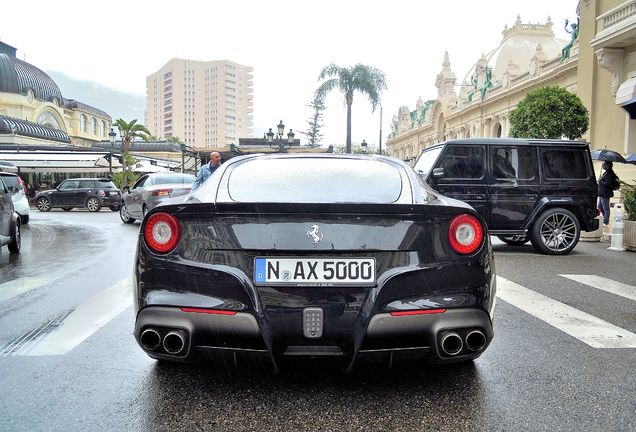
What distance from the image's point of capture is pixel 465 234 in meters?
2.90

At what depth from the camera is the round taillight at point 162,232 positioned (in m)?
2.85

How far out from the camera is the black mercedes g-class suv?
360 inches

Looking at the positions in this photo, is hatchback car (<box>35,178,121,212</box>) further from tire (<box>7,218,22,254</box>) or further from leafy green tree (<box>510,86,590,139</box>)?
leafy green tree (<box>510,86,590,139</box>)

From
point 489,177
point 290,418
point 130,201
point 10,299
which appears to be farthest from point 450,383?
point 130,201

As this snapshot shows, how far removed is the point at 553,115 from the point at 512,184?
35.2ft

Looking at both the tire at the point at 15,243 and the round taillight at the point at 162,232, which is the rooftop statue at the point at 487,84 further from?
the round taillight at the point at 162,232

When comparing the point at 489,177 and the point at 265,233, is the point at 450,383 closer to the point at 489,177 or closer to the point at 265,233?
the point at 265,233

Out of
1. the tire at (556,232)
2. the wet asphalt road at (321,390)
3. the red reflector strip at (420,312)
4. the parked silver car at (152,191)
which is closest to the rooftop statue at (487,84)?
the parked silver car at (152,191)

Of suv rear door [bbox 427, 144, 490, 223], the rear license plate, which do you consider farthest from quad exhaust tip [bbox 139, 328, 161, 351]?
suv rear door [bbox 427, 144, 490, 223]

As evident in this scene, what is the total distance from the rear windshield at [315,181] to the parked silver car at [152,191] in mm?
11265

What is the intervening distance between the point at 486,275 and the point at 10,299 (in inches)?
195

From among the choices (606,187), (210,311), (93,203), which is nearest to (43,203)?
(93,203)

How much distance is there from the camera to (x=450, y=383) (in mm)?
3182

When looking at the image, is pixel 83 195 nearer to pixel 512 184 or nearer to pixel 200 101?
pixel 512 184
